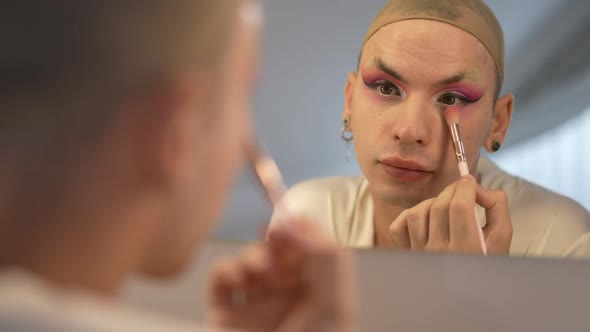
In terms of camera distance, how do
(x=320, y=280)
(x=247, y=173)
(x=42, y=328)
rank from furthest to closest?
(x=247, y=173) < (x=320, y=280) < (x=42, y=328)

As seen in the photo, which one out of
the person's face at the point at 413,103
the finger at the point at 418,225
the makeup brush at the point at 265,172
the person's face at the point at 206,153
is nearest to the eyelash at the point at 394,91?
the person's face at the point at 413,103

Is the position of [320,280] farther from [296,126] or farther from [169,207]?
[296,126]

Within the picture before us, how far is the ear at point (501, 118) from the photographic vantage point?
0.78m

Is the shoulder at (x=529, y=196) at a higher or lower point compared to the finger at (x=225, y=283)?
higher

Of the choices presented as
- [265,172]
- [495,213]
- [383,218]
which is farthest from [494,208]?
[265,172]

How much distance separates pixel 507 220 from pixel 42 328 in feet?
1.85

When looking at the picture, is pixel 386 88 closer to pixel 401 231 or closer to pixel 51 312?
pixel 401 231

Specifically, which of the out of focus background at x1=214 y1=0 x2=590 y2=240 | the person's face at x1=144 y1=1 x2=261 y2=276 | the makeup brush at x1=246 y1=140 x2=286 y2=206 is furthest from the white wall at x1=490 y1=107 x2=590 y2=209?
the person's face at x1=144 y1=1 x2=261 y2=276

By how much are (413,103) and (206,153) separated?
41cm

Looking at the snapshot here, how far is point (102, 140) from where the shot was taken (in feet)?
1.10

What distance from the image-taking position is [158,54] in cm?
34

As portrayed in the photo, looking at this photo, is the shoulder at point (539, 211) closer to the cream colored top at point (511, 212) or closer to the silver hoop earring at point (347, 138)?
the cream colored top at point (511, 212)

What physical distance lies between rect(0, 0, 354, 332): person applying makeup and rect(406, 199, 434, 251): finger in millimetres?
420

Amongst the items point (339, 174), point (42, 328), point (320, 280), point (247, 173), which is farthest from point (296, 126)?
point (42, 328)
